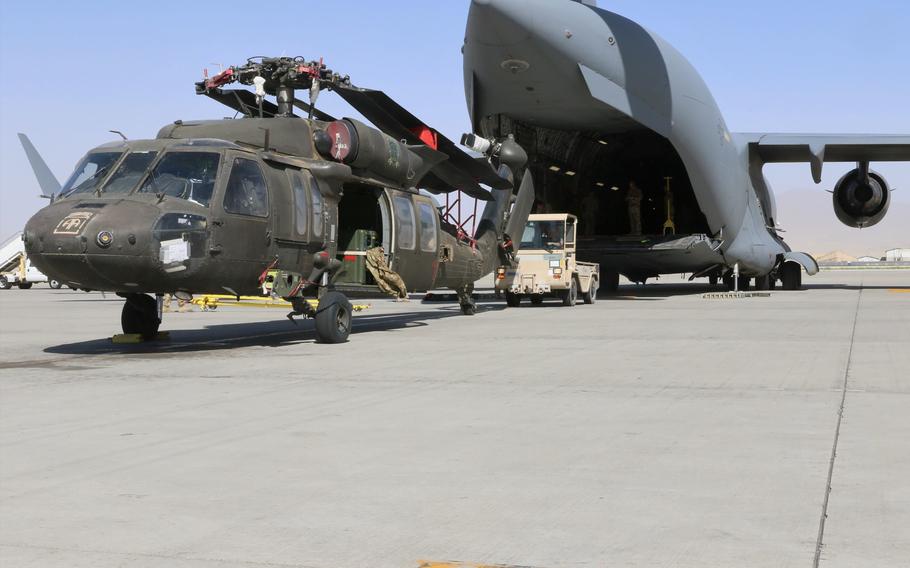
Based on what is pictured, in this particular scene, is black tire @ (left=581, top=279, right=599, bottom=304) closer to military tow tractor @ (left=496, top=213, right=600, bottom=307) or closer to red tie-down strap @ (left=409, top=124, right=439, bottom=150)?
military tow tractor @ (left=496, top=213, right=600, bottom=307)

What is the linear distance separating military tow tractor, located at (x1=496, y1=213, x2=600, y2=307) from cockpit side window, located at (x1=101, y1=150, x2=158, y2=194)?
11.9m

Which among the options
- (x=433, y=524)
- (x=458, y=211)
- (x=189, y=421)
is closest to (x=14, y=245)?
(x=458, y=211)

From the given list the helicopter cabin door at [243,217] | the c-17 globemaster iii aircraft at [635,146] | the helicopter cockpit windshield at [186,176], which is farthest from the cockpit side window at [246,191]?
the c-17 globemaster iii aircraft at [635,146]

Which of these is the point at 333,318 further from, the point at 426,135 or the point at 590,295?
the point at 590,295

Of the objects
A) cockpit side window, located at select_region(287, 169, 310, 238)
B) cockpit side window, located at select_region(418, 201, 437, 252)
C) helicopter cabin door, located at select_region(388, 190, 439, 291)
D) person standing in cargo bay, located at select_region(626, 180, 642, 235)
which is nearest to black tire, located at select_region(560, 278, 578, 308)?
person standing in cargo bay, located at select_region(626, 180, 642, 235)

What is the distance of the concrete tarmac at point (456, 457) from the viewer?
402 cm

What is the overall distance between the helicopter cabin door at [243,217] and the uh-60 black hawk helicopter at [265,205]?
18 millimetres

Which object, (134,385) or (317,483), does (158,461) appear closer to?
(317,483)

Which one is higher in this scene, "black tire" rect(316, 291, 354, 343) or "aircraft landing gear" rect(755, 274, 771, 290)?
"aircraft landing gear" rect(755, 274, 771, 290)

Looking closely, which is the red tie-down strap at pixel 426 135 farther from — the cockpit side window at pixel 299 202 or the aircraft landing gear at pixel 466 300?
the aircraft landing gear at pixel 466 300

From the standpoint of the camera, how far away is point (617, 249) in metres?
28.1

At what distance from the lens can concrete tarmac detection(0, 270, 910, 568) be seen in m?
4.02

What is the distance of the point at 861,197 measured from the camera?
33219 millimetres

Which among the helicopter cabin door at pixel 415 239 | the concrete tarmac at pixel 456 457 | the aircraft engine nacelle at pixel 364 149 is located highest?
the aircraft engine nacelle at pixel 364 149
